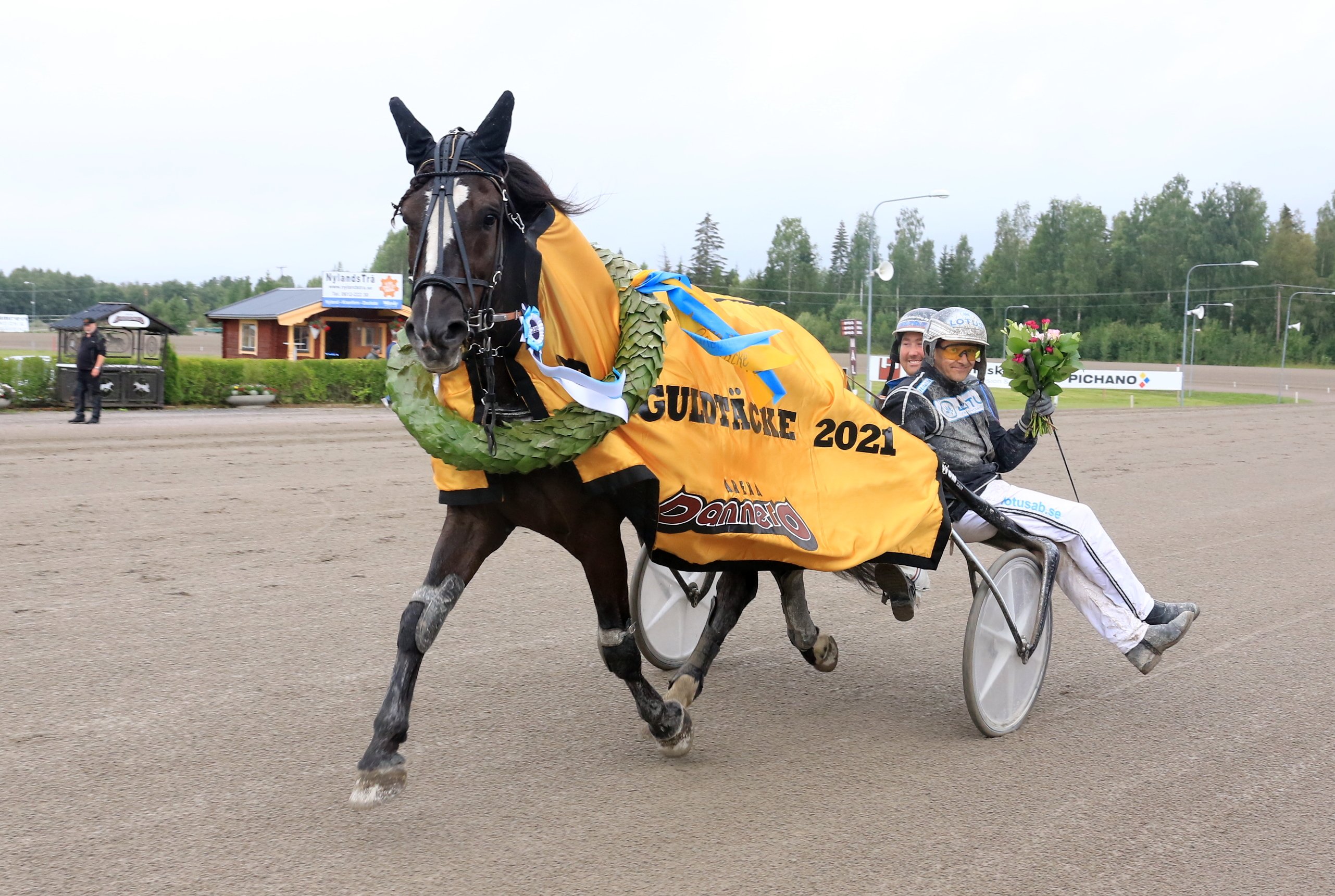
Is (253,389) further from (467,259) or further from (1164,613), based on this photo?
(467,259)

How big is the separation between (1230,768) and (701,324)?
2374 millimetres

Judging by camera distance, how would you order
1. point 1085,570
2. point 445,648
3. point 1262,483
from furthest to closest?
point 1262,483 → point 445,648 → point 1085,570

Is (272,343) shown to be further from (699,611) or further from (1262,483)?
(699,611)

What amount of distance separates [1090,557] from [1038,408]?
635 millimetres

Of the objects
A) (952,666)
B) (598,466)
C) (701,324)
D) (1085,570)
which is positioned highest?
(701,324)

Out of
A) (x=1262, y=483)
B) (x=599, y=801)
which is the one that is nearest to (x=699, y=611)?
(x=599, y=801)

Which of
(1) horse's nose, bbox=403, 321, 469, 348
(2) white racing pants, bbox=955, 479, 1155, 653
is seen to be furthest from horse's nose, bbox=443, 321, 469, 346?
(2) white racing pants, bbox=955, 479, 1155, 653

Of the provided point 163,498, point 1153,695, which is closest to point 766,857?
point 1153,695

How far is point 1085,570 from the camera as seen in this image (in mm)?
4496

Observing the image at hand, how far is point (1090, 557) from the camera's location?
4.45 metres

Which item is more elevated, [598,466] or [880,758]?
[598,466]

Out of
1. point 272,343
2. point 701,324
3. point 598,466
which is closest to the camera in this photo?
point 598,466

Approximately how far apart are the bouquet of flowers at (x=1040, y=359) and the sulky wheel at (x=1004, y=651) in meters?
0.61

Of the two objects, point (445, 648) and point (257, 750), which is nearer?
point (257, 750)
